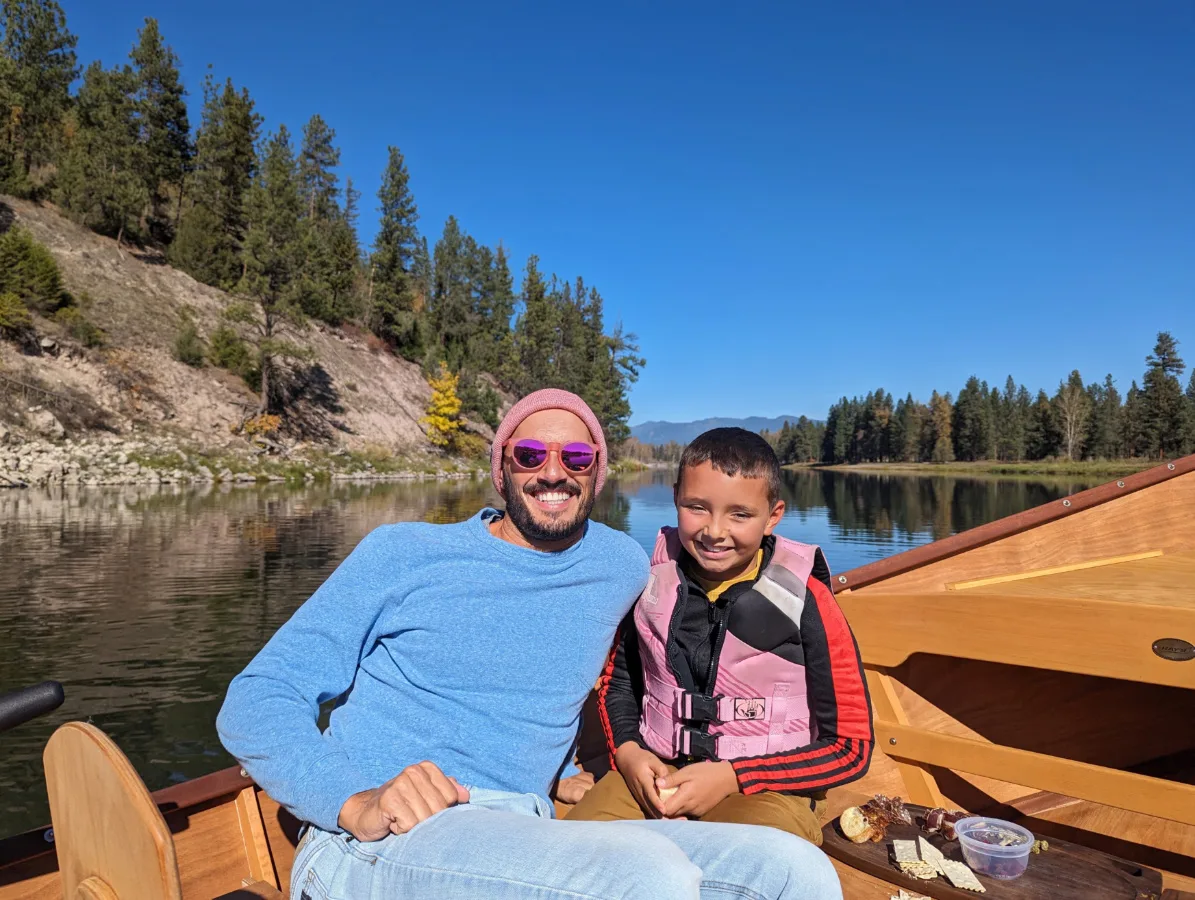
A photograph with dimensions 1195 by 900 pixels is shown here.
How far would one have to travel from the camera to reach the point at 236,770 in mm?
2752

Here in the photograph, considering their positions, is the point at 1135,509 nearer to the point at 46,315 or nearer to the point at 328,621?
the point at 328,621

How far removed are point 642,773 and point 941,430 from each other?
394 feet

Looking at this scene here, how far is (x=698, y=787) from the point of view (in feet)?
7.35

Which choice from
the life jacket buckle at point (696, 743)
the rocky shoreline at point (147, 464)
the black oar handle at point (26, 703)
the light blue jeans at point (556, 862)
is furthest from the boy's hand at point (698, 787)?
the rocky shoreline at point (147, 464)

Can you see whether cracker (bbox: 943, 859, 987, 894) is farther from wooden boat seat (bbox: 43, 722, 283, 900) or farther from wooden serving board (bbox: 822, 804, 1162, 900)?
wooden boat seat (bbox: 43, 722, 283, 900)

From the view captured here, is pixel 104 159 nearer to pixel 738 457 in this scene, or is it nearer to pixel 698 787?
pixel 738 457

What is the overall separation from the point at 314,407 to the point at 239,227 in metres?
17.9

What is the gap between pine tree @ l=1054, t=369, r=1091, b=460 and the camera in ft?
276

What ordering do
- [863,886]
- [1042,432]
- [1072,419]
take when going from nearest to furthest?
[863,886] < [1072,419] < [1042,432]

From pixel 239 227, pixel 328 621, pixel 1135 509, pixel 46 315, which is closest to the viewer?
pixel 328 621

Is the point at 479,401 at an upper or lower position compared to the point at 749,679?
upper

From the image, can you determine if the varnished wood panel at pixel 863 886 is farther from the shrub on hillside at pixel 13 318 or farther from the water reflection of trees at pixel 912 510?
the shrub on hillside at pixel 13 318

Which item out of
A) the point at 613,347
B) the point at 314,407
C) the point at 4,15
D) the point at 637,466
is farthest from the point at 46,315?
the point at 637,466

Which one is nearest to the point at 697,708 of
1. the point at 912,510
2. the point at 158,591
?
the point at 158,591
